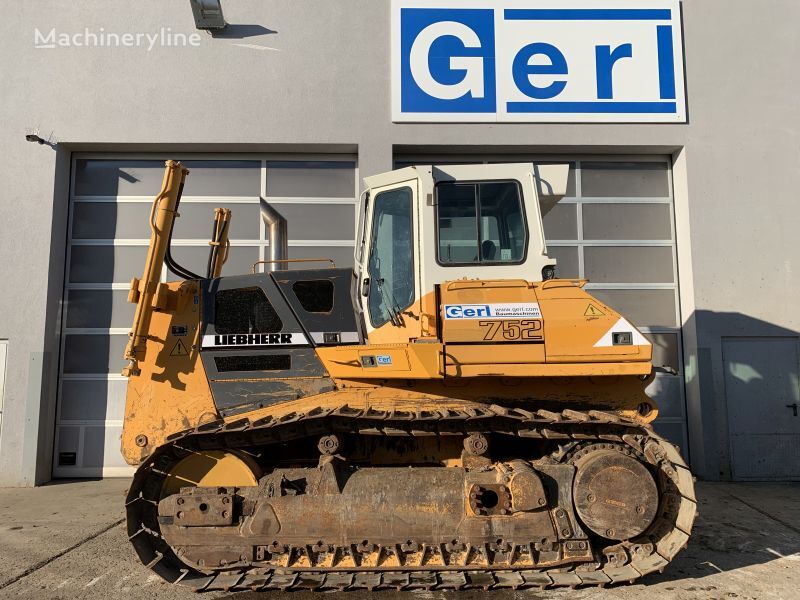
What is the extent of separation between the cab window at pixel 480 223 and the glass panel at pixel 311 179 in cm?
461

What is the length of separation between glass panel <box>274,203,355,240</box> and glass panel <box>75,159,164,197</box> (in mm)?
2118

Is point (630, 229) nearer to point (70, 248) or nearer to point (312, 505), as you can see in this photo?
point (312, 505)

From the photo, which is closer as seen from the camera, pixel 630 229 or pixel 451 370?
pixel 451 370

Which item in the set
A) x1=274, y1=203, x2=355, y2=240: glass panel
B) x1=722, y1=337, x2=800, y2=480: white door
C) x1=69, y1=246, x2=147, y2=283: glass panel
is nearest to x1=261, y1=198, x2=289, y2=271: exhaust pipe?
x1=274, y1=203, x2=355, y2=240: glass panel

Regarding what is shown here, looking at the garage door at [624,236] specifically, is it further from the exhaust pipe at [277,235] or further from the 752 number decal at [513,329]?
the 752 number decal at [513,329]

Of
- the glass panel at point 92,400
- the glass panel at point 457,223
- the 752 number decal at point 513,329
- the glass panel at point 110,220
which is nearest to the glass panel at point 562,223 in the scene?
the glass panel at point 457,223

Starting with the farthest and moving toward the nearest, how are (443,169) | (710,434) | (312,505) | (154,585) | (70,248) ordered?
(70,248) → (710,434) → (443,169) → (154,585) → (312,505)

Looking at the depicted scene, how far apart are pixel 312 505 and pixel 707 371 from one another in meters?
6.85

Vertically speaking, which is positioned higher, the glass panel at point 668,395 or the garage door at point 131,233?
the garage door at point 131,233

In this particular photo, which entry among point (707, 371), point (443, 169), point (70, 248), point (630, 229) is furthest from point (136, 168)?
point (707, 371)

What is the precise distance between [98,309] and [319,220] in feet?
12.4

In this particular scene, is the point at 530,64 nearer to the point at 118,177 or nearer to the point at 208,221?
the point at 208,221

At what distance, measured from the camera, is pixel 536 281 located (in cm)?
462

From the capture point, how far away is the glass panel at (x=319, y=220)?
902 cm
